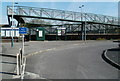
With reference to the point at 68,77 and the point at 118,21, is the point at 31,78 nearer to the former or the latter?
the point at 68,77

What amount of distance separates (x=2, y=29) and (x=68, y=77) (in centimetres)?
3718

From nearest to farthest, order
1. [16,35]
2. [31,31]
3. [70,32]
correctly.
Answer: [16,35]
[31,31]
[70,32]

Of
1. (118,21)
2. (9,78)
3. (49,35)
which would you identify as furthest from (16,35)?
(118,21)

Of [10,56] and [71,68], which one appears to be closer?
[71,68]

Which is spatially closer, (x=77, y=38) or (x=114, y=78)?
(x=114, y=78)

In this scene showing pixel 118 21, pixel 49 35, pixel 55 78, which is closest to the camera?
pixel 55 78

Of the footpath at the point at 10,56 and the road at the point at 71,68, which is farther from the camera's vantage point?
the footpath at the point at 10,56

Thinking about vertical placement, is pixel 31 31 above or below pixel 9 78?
above

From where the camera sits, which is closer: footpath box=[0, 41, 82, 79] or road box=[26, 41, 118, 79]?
road box=[26, 41, 118, 79]

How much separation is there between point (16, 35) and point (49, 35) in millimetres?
12314

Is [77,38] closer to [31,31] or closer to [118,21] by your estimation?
[31,31]

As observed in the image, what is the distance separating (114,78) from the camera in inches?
284

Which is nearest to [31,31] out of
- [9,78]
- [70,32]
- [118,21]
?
[70,32]

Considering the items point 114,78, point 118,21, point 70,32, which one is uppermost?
point 118,21
